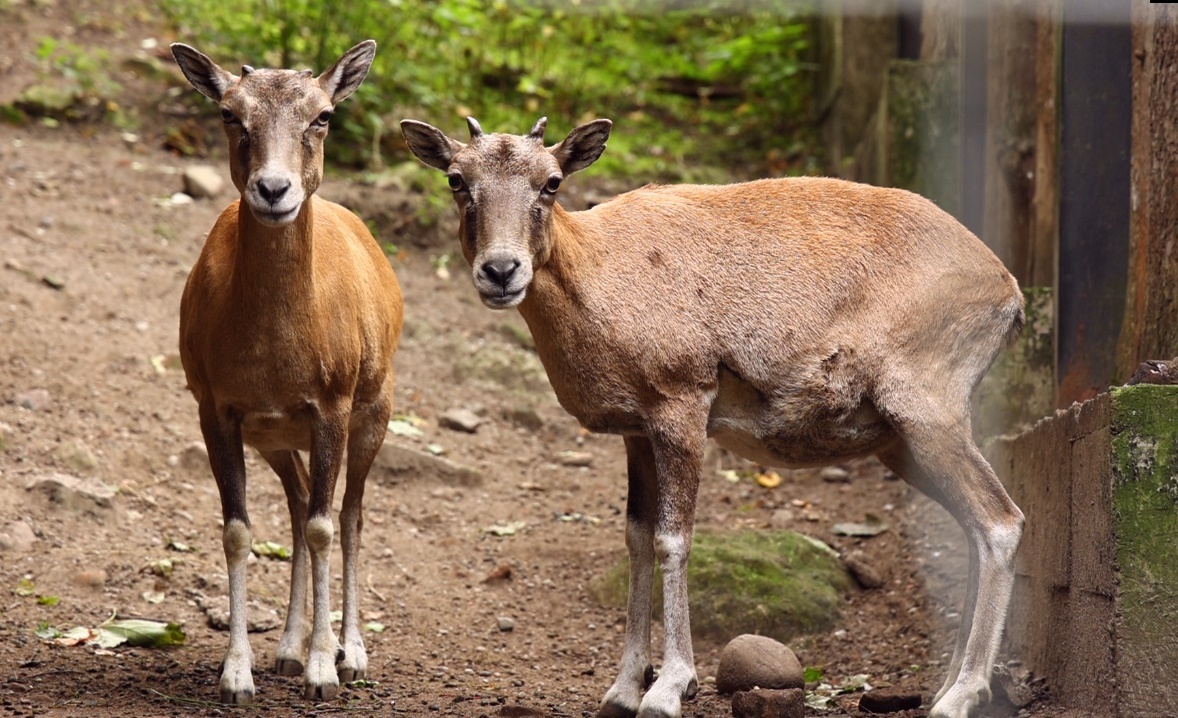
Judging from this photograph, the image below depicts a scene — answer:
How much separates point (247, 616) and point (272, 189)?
2506mm

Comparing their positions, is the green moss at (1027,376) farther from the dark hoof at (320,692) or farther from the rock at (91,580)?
the rock at (91,580)

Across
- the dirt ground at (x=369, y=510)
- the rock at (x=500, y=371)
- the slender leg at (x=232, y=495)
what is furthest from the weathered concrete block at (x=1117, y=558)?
the rock at (x=500, y=371)

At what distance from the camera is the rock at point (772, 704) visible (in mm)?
5070

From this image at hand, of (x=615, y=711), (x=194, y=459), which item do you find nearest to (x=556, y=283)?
(x=615, y=711)

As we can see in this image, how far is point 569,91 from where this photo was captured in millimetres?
14445

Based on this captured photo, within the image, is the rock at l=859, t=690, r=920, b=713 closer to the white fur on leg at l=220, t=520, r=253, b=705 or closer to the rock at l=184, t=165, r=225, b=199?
the white fur on leg at l=220, t=520, r=253, b=705

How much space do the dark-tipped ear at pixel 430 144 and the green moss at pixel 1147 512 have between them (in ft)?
9.03

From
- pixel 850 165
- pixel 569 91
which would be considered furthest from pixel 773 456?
pixel 569 91

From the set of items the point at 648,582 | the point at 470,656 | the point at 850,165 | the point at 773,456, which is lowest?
the point at 470,656

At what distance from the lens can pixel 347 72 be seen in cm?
600

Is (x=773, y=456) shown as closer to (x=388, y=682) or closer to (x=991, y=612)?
(x=991, y=612)

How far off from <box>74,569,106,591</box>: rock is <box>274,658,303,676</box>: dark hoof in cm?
123

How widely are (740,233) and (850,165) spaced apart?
705 centimetres

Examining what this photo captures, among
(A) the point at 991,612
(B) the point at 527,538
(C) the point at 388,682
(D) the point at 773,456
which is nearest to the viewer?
(A) the point at 991,612
